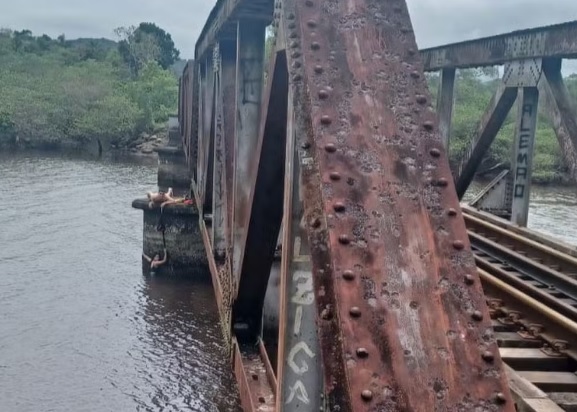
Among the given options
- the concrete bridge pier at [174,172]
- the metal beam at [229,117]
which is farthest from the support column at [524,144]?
the concrete bridge pier at [174,172]

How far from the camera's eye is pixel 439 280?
177 cm

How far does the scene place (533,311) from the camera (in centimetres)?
571

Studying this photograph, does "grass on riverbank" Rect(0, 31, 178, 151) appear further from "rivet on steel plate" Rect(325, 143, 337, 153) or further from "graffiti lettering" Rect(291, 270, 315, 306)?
"rivet on steel plate" Rect(325, 143, 337, 153)

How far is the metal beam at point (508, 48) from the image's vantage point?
5.46 meters

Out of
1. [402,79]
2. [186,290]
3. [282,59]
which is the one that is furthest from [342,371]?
[186,290]

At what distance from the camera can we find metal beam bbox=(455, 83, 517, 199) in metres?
6.88

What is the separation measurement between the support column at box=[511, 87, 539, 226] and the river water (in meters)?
4.34

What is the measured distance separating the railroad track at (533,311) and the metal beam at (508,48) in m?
1.99

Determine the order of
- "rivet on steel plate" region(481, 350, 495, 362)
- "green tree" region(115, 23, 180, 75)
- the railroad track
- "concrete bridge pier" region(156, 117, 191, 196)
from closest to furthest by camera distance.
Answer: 1. "rivet on steel plate" region(481, 350, 495, 362)
2. the railroad track
3. "concrete bridge pier" region(156, 117, 191, 196)
4. "green tree" region(115, 23, 180, 75)

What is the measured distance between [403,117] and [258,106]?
383 cm

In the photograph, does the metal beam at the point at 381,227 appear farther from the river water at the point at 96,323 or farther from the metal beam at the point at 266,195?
the river water at the point at 96,323

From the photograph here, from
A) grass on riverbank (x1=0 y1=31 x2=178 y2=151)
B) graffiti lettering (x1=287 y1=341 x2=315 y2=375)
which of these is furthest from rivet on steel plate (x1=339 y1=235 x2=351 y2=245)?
grass on riverbank (x1=0 y1=31 x2=178 y2=151)

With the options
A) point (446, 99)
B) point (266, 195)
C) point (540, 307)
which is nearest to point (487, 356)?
point (266, 195)

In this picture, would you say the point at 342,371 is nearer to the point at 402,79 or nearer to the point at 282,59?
the point at 402,79
